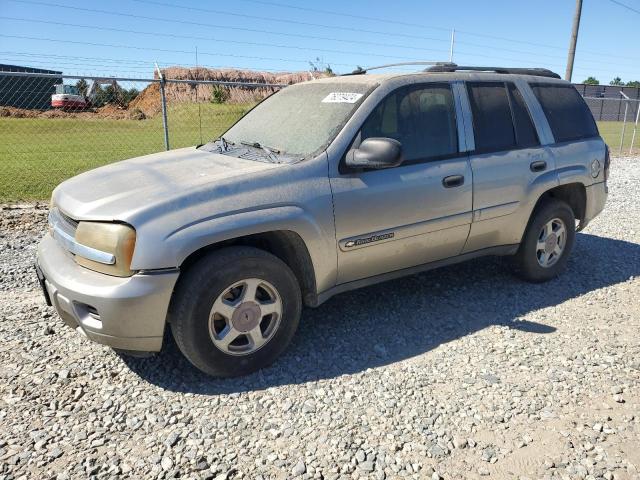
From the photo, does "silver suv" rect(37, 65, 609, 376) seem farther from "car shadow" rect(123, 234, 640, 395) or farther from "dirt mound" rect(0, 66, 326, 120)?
"dirt mound" rect(0, 66, 326, 120)

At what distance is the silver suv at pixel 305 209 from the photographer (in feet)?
9.43

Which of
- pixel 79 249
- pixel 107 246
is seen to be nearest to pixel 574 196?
pixel 107 246

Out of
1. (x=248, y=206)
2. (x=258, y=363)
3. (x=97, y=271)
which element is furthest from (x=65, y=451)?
(x=248, y=206)

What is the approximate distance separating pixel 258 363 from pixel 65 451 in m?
1.15

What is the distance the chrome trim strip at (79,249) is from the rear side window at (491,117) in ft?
9.26

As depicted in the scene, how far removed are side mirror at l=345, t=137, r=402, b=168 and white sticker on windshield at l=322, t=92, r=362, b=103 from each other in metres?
0.45

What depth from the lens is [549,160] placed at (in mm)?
4512

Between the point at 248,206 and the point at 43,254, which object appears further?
the point at 43,254

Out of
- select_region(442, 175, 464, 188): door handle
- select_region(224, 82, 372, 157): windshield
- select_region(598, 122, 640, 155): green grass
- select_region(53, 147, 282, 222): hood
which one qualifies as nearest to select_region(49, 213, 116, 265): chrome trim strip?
select_region(53, 147, 282, 222): hood

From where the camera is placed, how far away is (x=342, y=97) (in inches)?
148

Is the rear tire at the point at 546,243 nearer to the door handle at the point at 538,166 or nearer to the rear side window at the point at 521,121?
the door handle at the point at 538,166

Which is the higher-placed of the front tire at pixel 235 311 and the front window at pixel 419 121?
the front window at pixel 419 121

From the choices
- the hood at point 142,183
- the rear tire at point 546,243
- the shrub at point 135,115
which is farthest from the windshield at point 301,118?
the shrub at point 135,115

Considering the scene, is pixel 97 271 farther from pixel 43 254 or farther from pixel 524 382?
pixel 524 382
